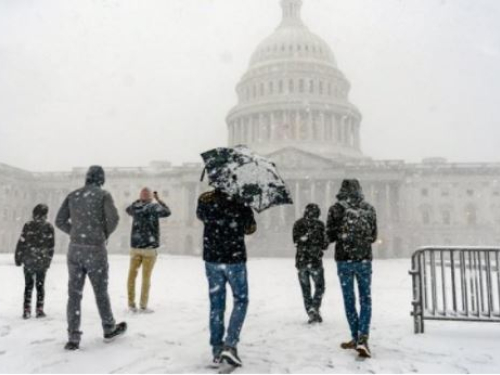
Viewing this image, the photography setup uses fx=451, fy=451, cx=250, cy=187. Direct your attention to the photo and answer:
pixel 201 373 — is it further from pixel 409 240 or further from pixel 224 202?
pixel 409 240

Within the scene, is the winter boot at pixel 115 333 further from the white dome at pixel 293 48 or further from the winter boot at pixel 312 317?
the white dome at pixel 293 48

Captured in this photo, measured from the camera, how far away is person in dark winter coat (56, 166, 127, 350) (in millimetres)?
5918

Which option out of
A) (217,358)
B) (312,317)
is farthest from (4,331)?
(312,317)

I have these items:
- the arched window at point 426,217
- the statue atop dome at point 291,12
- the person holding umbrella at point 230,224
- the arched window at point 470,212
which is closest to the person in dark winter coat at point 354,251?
the person holding umbrella at point 230,224

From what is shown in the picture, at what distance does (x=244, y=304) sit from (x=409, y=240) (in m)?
54.3

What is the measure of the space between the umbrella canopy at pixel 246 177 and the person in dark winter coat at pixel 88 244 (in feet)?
5.36

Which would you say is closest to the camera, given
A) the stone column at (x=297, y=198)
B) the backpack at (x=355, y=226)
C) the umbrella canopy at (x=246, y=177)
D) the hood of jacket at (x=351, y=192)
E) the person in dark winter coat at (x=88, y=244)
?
the umbrella canopy at (x=246, y=177)

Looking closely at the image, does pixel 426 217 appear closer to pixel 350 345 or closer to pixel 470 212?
pixel 470 212

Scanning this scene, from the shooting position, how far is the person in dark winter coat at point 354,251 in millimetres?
6004

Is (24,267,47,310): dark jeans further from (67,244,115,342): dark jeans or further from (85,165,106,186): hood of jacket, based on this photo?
(85,165,106,186): hood of jacket

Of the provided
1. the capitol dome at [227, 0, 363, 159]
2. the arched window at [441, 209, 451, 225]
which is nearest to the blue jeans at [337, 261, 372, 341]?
the capitol dome at [227, 0, 363, 159]

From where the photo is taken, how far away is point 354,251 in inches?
237

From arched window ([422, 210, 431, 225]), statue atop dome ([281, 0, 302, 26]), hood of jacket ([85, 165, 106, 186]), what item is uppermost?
statue atop dome ([281, 0, 302, 26])

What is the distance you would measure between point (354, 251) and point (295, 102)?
205 feet
